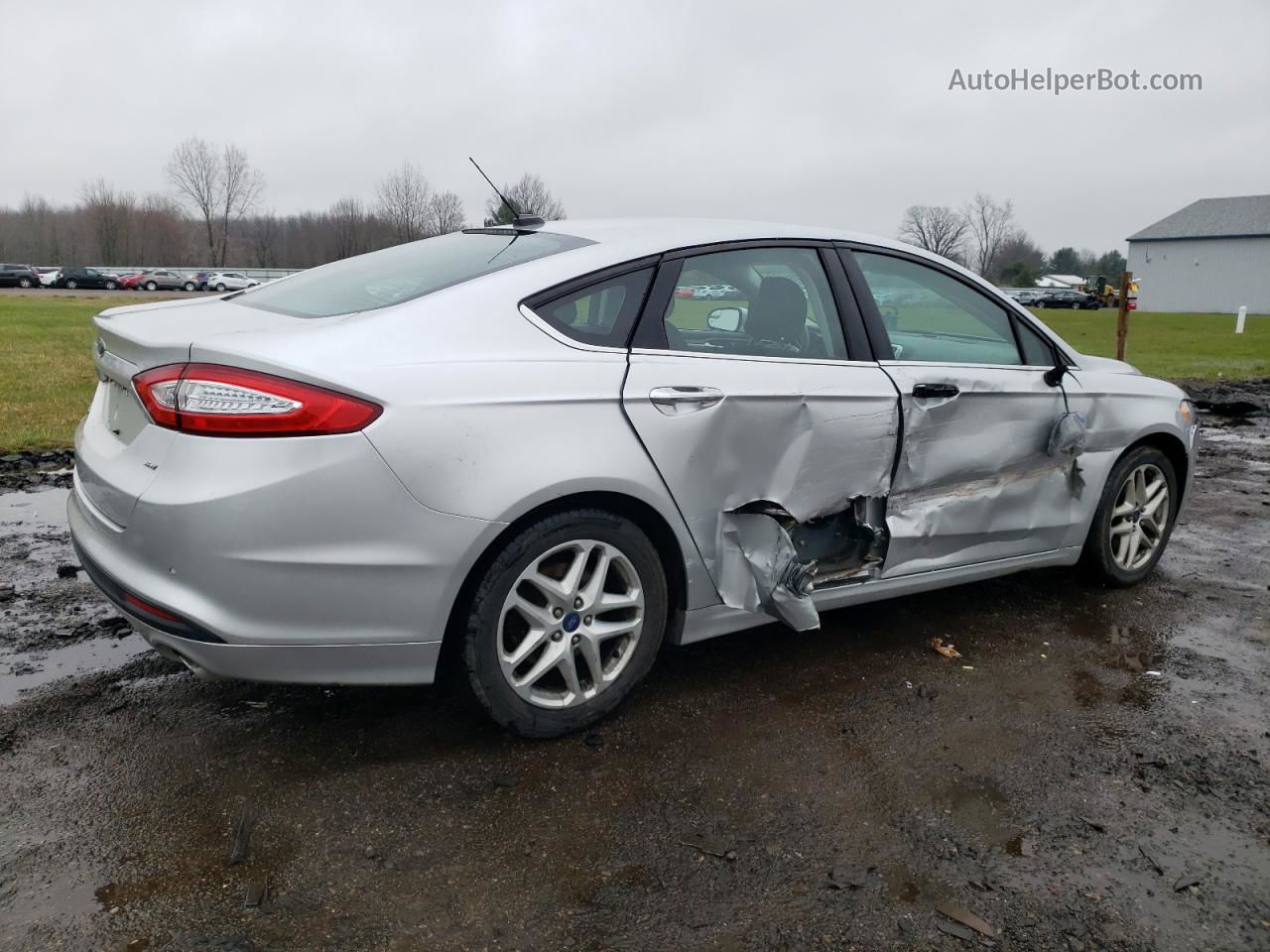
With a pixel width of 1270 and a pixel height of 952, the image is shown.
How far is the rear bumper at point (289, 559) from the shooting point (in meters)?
2.69

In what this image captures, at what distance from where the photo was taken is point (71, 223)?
281ft

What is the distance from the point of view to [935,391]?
3.98 meters

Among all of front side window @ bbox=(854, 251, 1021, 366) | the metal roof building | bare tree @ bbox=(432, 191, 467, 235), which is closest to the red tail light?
front side window @ bbox=(854, 251, 1021, 366)

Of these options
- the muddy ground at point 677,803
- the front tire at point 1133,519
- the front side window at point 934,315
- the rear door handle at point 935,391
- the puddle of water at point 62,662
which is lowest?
the muddy ground at point 677,803

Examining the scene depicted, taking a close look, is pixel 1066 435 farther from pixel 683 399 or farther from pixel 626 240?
pixel 626 240

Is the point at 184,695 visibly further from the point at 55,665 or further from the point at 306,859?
the point at 306,859

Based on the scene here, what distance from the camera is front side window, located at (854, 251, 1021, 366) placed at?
407cm

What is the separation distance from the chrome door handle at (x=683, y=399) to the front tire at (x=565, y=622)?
38 cm

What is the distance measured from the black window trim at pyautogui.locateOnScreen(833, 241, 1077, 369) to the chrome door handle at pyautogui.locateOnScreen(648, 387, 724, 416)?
0.88 meters

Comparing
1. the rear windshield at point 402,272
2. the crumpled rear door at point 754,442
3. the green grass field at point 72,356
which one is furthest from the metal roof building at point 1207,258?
the rear windshield at point 402,272

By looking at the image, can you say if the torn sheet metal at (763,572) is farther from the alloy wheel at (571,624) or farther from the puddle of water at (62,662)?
the puddle of water at (62,662)

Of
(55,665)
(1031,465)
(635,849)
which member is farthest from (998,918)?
(55,665)

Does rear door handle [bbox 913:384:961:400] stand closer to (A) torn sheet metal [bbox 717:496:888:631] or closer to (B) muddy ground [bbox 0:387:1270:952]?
(A) torn sheet metal [bbox 717:496:888:631]

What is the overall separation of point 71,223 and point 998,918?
98460 mm
